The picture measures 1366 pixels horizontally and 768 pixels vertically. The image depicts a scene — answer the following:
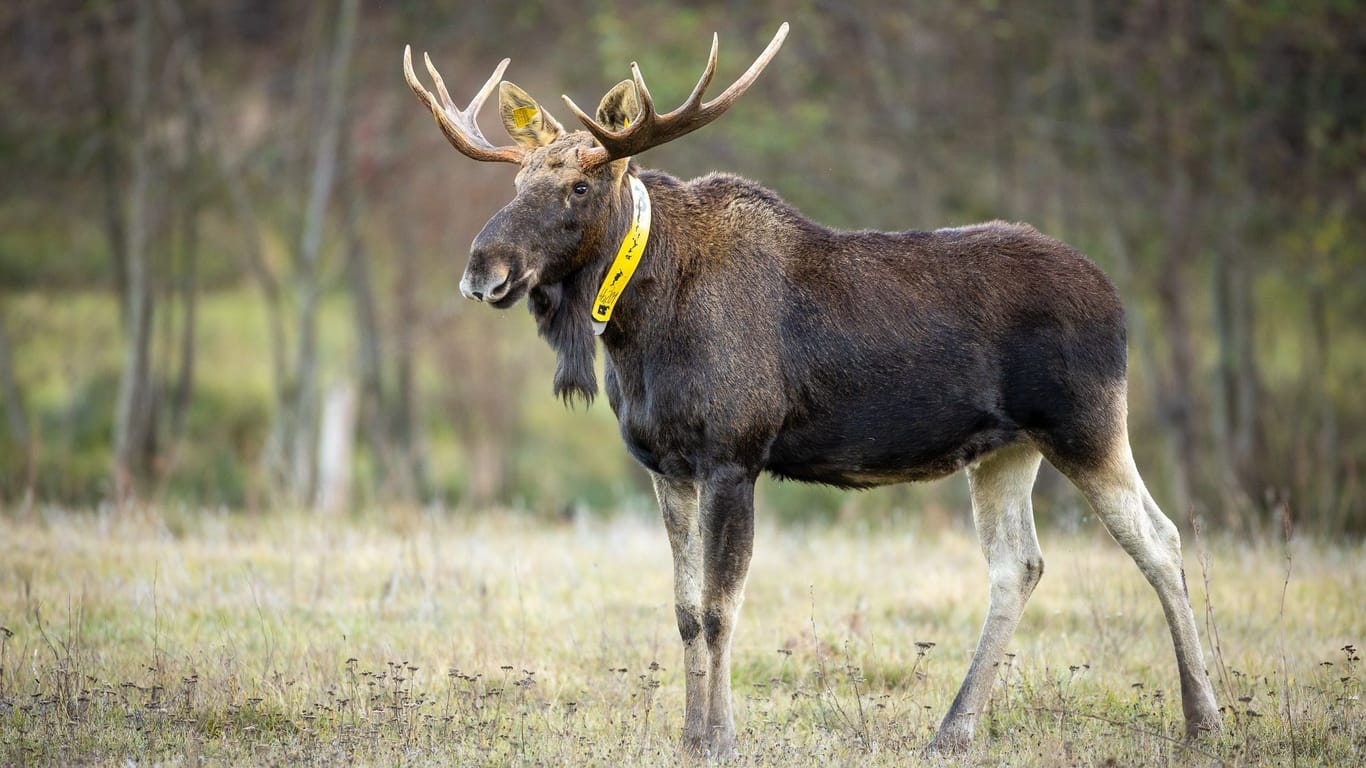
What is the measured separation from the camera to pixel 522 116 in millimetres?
6656

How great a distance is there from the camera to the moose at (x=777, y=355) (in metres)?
6.17

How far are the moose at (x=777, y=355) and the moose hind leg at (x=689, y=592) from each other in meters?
0.01

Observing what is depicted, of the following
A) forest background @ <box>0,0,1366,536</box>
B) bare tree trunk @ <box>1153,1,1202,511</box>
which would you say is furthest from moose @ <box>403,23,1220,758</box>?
bare tree trunk @ <box>1153,1,1202,511</box>

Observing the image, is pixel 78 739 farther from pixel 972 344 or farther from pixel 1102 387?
pixel 1102 387

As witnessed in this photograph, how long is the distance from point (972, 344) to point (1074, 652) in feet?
7.74

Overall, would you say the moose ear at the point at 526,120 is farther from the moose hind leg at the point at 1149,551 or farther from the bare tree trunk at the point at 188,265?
the bare tree trunk at the point at 188,265

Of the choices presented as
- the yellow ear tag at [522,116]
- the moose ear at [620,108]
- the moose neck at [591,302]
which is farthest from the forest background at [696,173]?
the moose ear at [620,108]

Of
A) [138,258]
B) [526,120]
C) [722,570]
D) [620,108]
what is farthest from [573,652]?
[138,258]

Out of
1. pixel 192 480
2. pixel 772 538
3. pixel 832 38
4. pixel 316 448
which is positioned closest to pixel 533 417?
pixel 316 448

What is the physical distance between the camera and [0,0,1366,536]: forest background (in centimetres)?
1672

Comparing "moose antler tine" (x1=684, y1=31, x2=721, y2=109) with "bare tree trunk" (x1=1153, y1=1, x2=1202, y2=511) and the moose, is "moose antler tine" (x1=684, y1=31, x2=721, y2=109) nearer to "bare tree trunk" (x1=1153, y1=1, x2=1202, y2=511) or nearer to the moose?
the moose

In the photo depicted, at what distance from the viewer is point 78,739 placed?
5.88m

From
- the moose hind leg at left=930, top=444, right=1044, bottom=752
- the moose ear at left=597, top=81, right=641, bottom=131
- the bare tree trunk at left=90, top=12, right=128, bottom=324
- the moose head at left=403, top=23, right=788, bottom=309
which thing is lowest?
the moose hind leg at left=930, top=444, right=1044, bottom=752

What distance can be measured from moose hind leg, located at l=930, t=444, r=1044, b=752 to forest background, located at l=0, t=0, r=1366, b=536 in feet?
27.8
